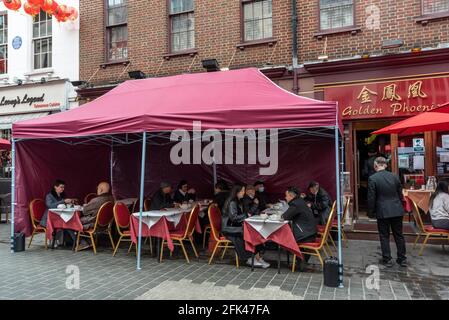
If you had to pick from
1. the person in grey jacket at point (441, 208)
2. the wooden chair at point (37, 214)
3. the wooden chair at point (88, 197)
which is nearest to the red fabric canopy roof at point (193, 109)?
the wooden chair at point (37, 214)

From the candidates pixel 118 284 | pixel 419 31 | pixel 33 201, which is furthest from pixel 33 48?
pixel 419 31

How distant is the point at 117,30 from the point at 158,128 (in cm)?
668

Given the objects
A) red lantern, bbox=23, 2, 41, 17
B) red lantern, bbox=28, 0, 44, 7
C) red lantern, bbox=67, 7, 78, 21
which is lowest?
red lantern, bbox=23, 2, 41, 17

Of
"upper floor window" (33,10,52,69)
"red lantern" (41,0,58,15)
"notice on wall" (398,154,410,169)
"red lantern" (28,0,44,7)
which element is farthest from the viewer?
"upper floor window" (33,10,52,69)

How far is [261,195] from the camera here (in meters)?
7.98

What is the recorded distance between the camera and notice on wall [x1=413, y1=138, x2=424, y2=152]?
8320mm

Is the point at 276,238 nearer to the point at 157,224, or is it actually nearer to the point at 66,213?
the point at 157,224

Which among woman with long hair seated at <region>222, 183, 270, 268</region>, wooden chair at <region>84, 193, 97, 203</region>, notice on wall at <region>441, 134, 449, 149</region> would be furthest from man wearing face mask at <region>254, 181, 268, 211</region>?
wooden chair at <region>84, 193, 97, 203</region>

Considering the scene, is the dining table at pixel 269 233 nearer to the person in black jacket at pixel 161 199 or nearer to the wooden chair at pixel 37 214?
the person in black jacket at pixel 161 199

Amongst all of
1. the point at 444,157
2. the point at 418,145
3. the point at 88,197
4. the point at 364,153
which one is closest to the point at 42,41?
the point at 88,197

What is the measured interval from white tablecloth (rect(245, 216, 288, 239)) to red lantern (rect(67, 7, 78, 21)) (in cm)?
921

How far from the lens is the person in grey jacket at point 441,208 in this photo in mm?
6602

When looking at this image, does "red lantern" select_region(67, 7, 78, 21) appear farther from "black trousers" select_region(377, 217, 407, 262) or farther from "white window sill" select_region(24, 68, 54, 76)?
"black trousers" select_region(377, 217, 407, 262)

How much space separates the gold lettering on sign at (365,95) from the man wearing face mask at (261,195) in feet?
9.56
